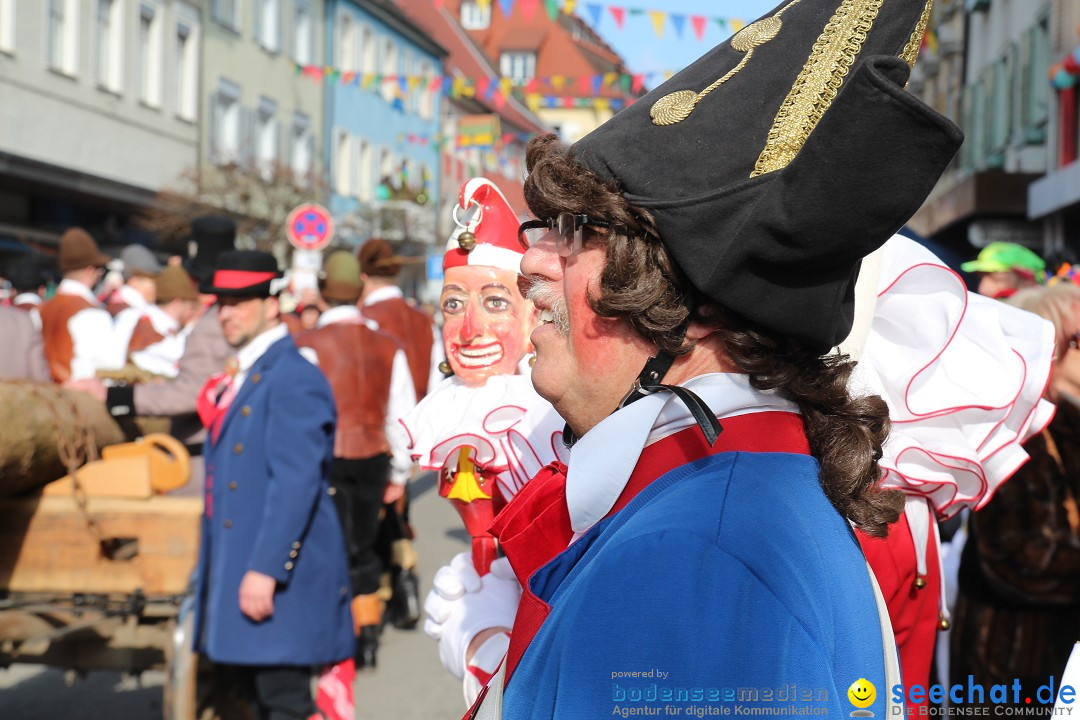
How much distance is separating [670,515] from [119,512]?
11.9ft

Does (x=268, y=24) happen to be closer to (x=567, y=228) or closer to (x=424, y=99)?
(x=424, y=99)

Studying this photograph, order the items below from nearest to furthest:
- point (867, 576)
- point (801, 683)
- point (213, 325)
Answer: point (801, 683) < point (867, 576) < point (213, 325)

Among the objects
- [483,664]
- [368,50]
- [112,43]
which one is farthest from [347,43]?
[483,664]

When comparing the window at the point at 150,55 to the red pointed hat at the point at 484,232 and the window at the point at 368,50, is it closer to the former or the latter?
the window at the point at 368,50

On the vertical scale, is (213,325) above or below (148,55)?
below

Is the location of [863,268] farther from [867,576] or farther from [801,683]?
[801,683]

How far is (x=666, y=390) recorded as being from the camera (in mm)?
1561

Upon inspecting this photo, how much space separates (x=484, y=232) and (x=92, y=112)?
2132 cm

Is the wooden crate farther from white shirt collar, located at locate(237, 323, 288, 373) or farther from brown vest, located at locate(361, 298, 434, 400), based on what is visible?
brown vest, located at locate(361, 298, 434, 400)

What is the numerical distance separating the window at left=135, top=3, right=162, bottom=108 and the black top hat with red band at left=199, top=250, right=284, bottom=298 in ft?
67.9

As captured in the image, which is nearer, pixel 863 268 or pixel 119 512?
pixel 863 268

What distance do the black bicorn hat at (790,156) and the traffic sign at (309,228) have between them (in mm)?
12319

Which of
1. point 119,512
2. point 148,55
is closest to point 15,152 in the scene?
point 148,55

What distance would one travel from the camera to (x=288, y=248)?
2480 cm
